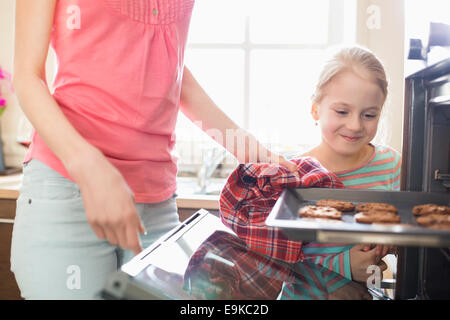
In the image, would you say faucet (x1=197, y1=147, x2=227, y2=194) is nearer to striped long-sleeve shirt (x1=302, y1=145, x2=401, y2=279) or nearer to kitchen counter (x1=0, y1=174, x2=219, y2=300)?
kitchen counter (x1=0, y1=174, x2=219, y2=300)

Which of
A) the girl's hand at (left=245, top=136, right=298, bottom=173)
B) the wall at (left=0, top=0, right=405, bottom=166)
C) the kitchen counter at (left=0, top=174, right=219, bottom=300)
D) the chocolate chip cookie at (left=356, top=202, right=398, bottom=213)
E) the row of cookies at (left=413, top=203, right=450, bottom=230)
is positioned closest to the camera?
the row of cookies at (left=413, top=203, right=450, bottom=230)

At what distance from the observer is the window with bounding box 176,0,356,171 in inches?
96.4

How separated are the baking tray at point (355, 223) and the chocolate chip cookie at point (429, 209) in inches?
0.6

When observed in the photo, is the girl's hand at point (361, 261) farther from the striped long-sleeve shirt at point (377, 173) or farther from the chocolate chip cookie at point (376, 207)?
the striped long-sleeve shirt at point (377, 173)

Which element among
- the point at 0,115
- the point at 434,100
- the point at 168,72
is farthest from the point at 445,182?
the point at 0,115

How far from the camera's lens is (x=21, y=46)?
2.40 ft

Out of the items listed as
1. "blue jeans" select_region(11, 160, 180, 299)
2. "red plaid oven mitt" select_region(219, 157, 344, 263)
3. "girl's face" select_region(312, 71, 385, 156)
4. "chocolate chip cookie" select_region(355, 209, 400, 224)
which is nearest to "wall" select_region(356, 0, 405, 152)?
"girl's face" select_region(312, 71, 385, 156)

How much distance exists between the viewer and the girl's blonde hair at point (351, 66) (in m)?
1.24

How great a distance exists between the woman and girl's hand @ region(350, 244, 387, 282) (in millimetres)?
224

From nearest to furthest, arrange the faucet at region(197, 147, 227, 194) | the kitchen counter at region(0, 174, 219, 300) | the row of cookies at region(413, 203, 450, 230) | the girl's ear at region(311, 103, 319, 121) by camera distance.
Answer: the row of cookies at region(413, 203, 450, 230) < the girl's ear at region(311, 103, 319, 121) < the kitchen counter at region(0, 174, 219, 300) < the faucet at region(197, 147, 227, 194)

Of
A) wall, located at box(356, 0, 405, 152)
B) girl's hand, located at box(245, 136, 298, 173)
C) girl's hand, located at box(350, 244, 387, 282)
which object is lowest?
girl's hand, located at box(350, 244, 387, 282)

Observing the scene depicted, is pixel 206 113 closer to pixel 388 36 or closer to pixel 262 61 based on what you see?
pixel 388 36

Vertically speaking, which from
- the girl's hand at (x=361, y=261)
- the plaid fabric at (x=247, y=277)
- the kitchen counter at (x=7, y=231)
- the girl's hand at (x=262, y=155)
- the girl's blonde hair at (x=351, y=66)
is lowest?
the kitchen counter at (x=7, y=231)

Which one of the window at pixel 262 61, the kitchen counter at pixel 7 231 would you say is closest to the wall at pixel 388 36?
the window at pixel 262 61
